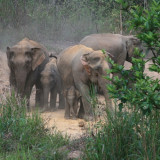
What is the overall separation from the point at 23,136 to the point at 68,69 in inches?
128

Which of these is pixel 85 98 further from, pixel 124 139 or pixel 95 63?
pixel 124 139

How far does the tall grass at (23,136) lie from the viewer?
561 cm

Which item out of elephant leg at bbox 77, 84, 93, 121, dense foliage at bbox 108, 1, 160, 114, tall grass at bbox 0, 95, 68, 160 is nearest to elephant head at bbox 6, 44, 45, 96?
elephant leg at bbox 77, 84, 93, 121

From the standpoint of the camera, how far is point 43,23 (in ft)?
59.4

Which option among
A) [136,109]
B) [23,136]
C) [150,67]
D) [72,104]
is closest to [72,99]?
[72,104]

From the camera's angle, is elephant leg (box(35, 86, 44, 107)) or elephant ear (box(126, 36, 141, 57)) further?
elephant ear (box(126, 36, 141, 57))

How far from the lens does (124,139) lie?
196 inches

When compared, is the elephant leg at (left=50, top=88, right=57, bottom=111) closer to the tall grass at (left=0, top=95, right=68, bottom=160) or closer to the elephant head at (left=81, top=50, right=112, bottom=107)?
the elephant head at (left=81, top=50, right=112, bottom=107)

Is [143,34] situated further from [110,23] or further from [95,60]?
[110,23]

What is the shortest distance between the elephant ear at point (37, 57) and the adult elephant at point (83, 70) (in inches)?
35.1

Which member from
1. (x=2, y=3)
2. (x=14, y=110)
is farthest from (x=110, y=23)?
(x=14, y=110)

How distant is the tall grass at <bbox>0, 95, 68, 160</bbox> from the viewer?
5609 mm

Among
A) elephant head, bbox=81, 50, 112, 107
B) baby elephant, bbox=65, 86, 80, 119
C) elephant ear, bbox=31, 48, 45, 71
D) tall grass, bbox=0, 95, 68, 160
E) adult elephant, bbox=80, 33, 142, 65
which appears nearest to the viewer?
tall grass, bbox=0, 95, 68, 160

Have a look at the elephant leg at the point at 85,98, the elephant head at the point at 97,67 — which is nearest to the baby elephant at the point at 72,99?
the elephant leg at the point at 85,98
